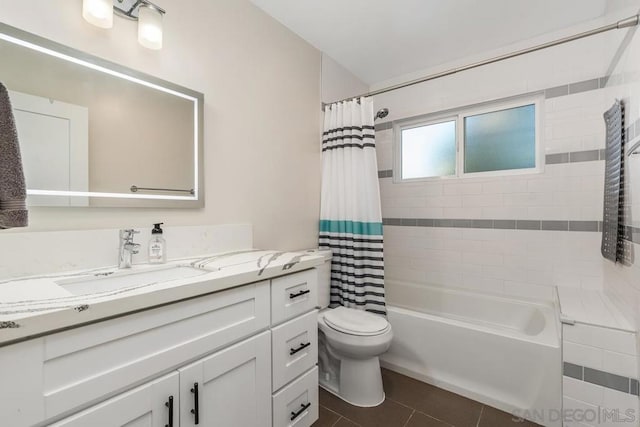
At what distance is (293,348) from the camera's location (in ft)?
4.44

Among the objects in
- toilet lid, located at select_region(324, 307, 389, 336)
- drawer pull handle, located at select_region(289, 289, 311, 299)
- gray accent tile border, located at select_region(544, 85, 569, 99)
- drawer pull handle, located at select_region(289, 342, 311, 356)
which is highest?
gray accent tile border, located at select_region(544, 85, 569, 99)

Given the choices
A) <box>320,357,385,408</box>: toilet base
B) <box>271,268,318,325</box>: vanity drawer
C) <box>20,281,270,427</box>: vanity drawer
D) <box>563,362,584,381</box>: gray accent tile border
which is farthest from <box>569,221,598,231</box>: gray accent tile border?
<box>20,281,270,427</box>: vanity drawer

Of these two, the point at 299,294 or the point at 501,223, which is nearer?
the point at 299,294

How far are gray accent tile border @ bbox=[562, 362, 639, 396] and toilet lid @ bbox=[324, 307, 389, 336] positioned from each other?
88cm

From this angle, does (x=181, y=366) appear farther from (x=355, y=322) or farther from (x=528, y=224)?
(x=528, y=224)

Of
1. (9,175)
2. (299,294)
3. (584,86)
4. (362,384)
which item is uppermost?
(584,86)

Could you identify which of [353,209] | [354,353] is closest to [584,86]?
[353,209]

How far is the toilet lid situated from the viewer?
168 cm

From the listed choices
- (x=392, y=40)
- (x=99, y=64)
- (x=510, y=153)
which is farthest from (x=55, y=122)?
(x=510, y=153)

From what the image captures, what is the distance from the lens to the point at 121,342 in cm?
80

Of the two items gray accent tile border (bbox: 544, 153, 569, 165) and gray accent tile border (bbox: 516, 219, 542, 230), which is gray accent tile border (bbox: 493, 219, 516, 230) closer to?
gray accent tile border (bbox: 516, 219, 542, 230)

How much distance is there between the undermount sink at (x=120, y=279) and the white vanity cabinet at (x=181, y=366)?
200mm

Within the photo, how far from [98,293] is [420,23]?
2.41 m

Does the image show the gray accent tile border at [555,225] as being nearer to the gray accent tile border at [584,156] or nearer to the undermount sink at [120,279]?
the gray accent tile border at [584,156]
